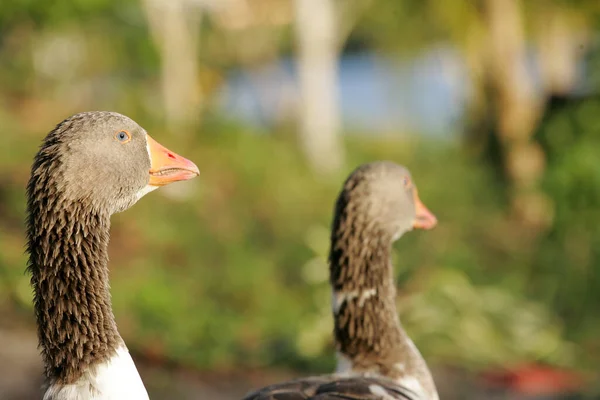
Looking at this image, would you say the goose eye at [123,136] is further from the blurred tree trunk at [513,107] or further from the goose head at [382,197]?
the blurred tree trunk at [513,107]

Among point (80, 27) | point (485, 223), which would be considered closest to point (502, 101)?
point (485, 223)

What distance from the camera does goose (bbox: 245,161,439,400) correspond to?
4641 mm

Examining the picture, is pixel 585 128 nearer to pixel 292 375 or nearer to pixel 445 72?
pixel 292 375

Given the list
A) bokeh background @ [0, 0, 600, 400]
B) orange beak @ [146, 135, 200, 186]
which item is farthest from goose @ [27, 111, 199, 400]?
bokeh background @ [0, 0, 600, 400]

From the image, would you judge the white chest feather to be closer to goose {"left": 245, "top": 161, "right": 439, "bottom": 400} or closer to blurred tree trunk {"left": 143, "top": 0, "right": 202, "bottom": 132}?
goose {"left": 245, "top": 161, "right": 439, "bottom": 400}

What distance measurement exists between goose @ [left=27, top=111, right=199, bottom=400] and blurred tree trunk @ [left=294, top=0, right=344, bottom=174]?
13224 mm

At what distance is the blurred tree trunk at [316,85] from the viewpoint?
1700 centimetres

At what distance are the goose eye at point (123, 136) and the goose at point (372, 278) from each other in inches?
61.4

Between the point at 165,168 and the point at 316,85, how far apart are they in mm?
13839

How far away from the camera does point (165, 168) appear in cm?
386

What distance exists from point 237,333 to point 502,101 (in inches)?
287

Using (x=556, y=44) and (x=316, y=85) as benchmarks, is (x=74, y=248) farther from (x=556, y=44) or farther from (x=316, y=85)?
(x=556, y=44)

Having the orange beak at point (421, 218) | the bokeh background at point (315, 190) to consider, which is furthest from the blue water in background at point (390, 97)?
the orange beak at point (421, 218)

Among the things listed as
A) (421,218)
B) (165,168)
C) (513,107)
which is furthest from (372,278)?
(513,107)
